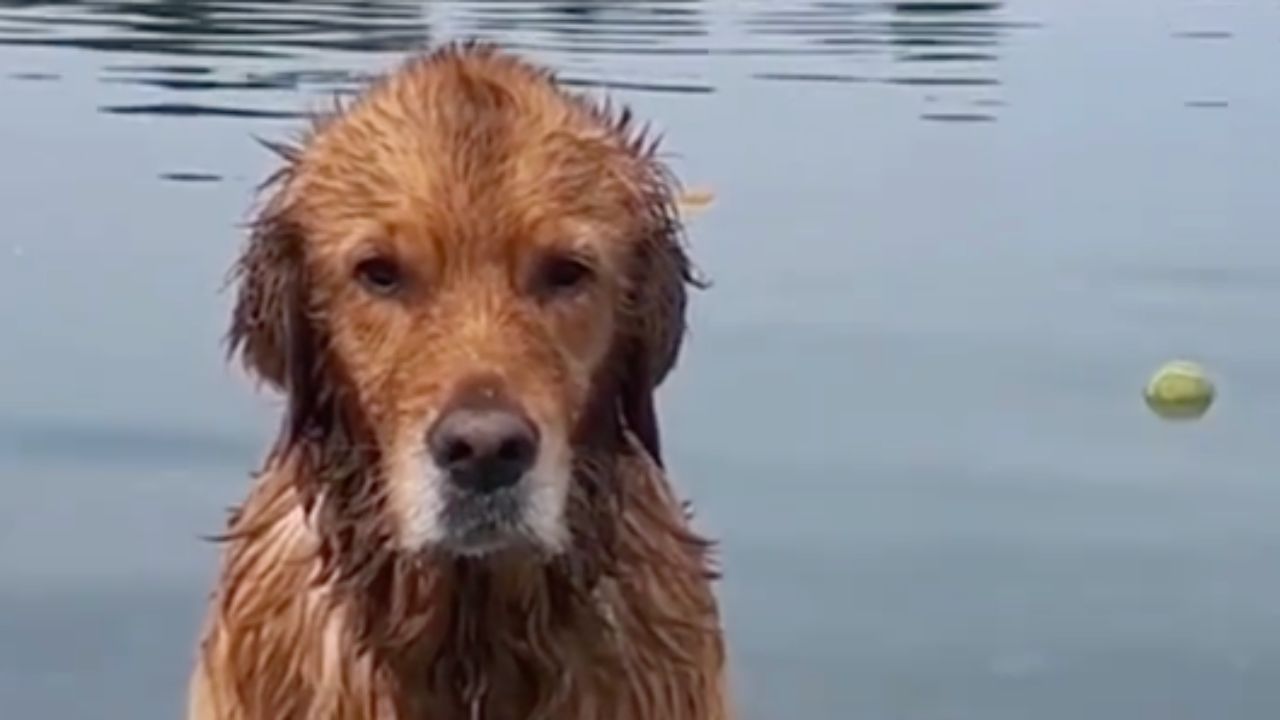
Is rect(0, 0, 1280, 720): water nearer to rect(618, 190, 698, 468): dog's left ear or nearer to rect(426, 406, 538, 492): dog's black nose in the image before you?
rect(618, 190, 698, 468): dog's left ear

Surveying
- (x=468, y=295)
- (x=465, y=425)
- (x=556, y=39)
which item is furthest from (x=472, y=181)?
(x=556, y=39)

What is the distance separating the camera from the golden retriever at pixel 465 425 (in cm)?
532

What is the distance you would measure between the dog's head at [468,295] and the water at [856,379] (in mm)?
2222

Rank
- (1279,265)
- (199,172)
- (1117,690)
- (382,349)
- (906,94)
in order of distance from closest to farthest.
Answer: (382,349) → (1117,690) → (1279,265) → (199,172) → (906,94)

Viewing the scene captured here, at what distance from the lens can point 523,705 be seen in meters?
5.85

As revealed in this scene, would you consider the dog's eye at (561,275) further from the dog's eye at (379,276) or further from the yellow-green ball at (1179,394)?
the yellow-green ball at (1179,394)

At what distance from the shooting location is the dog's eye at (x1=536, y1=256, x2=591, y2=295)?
538 centimetres

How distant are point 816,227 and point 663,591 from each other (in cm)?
1123

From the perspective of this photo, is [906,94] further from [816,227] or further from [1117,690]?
[1117,690]

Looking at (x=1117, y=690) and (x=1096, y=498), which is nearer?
(x=1117, y=690)

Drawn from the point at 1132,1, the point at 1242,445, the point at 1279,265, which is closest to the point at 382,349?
the point at 1242,445

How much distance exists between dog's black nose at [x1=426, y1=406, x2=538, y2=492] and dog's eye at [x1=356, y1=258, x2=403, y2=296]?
271 millimetres

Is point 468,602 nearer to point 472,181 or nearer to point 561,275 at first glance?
point 561,275

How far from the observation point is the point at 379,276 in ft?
17.7
